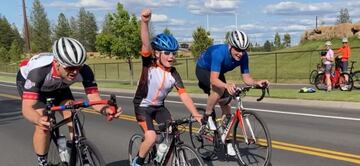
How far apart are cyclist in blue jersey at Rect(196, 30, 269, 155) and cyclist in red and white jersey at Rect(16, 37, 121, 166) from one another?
1.90 metres

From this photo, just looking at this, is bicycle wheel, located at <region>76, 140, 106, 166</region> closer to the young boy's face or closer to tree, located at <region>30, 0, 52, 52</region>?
the young boy's face

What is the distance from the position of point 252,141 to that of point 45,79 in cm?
282

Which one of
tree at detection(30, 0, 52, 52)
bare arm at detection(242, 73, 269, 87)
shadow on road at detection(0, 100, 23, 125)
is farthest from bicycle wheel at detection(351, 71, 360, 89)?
tree at detection(30, 0, 52, 52)

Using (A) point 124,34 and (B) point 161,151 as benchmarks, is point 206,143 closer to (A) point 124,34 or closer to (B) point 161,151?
(B) point 161,151

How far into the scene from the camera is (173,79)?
18.1 ft

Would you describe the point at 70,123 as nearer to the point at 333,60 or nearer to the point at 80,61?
the point at 80,61

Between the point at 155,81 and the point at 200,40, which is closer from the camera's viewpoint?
the point at 155,81

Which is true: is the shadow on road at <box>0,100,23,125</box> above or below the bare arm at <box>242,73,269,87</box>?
below

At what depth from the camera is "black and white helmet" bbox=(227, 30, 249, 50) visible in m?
6.43

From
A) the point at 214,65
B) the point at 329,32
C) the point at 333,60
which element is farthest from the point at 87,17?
the point at 214,65

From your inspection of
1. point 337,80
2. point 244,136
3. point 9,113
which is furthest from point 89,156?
point 337,80

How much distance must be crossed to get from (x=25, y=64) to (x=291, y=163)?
12.8 ft

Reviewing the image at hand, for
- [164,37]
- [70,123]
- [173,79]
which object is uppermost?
[164,37]

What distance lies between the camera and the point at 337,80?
1884cm
